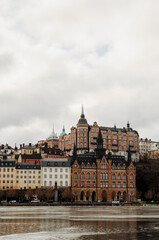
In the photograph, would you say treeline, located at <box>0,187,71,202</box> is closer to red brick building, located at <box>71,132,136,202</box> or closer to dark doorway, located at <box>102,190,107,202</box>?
red brick building, located at <box>71,132,136,202</box>

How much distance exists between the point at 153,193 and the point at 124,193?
1269 cm

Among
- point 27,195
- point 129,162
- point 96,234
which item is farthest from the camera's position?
point 129,162

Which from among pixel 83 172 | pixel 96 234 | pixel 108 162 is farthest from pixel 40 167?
pixel 96 234

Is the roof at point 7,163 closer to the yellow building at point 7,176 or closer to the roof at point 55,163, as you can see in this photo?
the yellow building at point 7,176

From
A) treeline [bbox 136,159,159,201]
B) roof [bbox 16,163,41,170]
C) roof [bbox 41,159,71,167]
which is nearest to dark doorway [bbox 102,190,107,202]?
treeline [bbox 136,159,159,201]

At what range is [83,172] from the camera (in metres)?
165

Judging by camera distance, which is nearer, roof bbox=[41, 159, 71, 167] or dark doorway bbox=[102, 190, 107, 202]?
dark doorway bbox=[102, 190, 107, 202]

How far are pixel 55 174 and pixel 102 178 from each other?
20.4 m

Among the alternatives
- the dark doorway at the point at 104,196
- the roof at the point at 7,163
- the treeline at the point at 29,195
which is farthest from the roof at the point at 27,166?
the dark doorway at the point at 104,196

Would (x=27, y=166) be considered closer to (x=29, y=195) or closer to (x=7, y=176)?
(x=7, y=176)

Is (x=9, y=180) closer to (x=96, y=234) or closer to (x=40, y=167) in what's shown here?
(x=40, y=167)

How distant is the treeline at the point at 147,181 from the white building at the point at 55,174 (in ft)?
107

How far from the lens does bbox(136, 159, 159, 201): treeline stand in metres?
168

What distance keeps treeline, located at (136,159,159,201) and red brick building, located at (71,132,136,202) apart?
6894 mm
